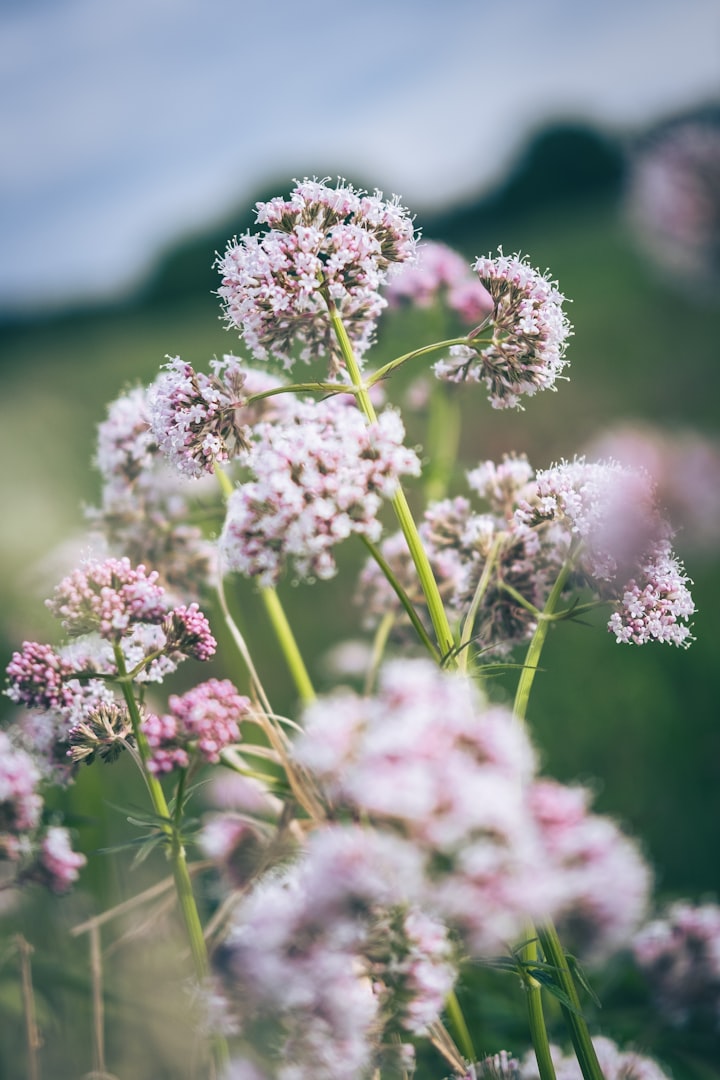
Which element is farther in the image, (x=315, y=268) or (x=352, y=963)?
Result: (x=315, y=268)

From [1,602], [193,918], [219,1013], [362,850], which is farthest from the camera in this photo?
[1,602]

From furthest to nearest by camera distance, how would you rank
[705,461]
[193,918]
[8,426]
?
[8,426], [193,918], [705,461]

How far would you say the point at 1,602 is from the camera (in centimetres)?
475

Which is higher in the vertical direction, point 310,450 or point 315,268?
point 315,268

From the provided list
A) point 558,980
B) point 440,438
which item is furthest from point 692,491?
point 440,438

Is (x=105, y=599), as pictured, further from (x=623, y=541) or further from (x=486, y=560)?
(x=623, y=541)

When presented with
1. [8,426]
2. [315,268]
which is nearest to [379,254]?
[315,268]

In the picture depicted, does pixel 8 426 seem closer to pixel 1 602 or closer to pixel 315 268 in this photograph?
pixel 1 602

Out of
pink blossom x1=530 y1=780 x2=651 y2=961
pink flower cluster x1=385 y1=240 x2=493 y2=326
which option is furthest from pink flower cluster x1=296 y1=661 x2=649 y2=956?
pink flower cluster x1=385 y1=240 x2=493 y2=326

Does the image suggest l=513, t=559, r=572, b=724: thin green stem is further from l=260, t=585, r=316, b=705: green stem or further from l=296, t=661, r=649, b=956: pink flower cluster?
l=260, t=585, r=316, b=705: green stem

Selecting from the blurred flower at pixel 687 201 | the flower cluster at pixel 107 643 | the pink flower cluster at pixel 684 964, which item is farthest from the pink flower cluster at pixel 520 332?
the pink flower cluster at pixel 684 964

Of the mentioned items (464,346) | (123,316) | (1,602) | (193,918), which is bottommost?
(193,918)

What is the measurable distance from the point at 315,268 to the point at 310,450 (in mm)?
380

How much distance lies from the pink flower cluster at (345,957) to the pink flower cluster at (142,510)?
1.10m
